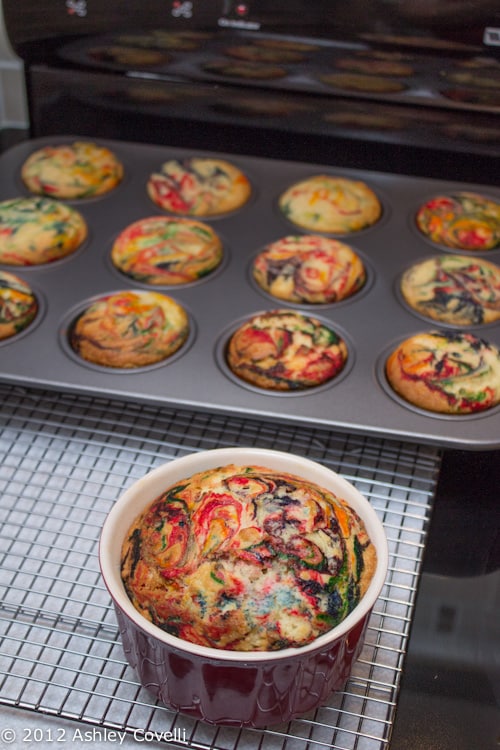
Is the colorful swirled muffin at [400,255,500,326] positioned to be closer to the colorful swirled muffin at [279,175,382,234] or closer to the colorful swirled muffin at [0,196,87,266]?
the colorful swirled muffin at [279,175,382,234]

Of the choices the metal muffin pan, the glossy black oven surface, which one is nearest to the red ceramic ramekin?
the glossy black oven surface

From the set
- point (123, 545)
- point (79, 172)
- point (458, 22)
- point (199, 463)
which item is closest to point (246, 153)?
point (79, 172)

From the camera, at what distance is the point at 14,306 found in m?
1.74

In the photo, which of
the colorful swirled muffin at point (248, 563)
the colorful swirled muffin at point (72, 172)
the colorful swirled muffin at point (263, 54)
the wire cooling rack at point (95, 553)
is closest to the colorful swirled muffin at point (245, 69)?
the colorful swirled muffin at point (263, 54)

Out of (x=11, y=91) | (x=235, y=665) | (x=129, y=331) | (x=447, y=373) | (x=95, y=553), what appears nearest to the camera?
(x=235, y=665)

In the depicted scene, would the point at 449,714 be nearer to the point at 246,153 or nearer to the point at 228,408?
the point at 228,408

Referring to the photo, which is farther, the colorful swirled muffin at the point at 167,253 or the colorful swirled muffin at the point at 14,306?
the colorful swirled muffin at the point at 167,253

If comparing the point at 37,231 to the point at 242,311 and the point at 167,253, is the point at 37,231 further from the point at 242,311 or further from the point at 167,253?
the point at 242,311

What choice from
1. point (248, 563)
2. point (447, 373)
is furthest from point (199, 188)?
point (248, 563)

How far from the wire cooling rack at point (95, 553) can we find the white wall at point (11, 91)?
117 centimetres

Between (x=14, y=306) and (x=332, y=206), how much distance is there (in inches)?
32.2

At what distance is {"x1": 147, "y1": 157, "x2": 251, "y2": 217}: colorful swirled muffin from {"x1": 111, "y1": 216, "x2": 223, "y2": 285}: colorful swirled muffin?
0.15m

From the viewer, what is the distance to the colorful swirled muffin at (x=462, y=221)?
1.99 metres

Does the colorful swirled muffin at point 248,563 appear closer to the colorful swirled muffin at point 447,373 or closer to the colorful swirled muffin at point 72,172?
the colorful swirled muffin at point 447,373
